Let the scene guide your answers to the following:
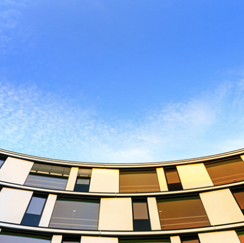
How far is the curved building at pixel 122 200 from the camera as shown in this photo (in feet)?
39.9

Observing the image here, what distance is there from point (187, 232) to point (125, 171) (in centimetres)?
661

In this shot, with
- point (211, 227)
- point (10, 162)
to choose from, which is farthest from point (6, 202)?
point (211, 227)

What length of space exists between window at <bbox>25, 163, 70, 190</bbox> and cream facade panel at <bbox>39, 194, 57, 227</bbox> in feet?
3.75

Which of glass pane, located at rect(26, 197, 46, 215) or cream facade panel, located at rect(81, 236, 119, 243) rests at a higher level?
glass pane, located at rect(26, 197, 46, 215)

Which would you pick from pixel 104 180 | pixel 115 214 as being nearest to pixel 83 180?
pixel 104 180

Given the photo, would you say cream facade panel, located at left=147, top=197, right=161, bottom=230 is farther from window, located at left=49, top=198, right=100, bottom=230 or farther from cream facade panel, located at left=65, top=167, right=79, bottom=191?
cream facade panel, located at left=65, top=167, right=79, bottom=191

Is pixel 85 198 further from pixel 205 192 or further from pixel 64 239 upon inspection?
pixel 205 192

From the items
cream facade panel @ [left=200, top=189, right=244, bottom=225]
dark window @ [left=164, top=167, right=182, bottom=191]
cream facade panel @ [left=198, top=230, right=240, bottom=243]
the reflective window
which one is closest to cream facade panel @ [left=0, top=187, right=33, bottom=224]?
the reflective window

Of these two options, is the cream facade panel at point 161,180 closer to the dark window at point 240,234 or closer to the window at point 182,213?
the window at point 182,213

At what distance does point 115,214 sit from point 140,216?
1.63 metres

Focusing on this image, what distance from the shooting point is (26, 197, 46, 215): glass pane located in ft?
43.4

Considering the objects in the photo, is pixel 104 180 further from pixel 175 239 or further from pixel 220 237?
pixel 220 237

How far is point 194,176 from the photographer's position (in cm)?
1573

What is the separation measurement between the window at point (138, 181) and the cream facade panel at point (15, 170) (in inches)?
283
